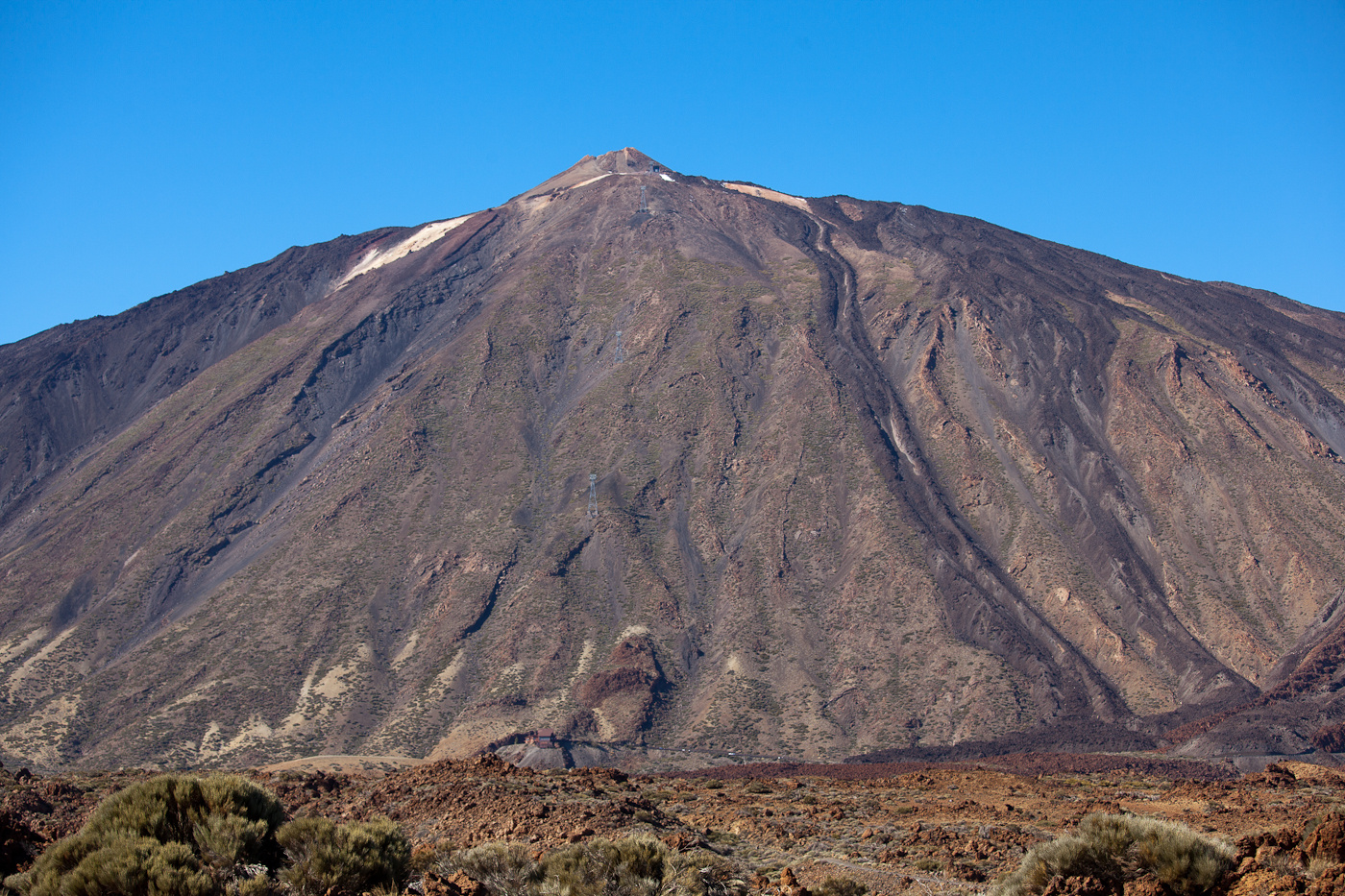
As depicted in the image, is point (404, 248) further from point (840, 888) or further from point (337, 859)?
point (337, 859)

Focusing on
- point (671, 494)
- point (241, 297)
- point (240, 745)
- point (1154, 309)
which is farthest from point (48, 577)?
point (1154, 309)

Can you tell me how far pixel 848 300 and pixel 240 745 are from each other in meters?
84.5

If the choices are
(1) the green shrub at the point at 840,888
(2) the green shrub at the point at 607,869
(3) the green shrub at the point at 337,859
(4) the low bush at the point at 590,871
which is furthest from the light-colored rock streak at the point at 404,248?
(2) the green shrub at the point at 607,869

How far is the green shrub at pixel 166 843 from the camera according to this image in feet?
41.4

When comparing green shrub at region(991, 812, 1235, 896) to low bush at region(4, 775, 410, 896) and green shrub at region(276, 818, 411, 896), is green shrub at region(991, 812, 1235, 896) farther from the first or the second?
low bush at region(4, 775, 410, 896)

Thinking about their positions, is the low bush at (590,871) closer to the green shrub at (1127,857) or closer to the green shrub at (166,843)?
the green shrub at (166,843)

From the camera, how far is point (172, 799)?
15375 millimetres

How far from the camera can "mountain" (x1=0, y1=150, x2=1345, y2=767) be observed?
232 ft

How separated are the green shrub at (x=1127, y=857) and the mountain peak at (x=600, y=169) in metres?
154

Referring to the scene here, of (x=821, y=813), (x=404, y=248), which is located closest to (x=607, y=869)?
(x=821, y=813)

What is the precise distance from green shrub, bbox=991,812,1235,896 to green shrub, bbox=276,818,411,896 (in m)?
9.05

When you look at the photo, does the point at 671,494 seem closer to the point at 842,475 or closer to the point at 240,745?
the point at 842,475

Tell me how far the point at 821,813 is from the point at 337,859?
19233mm

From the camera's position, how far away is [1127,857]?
48.5ft
